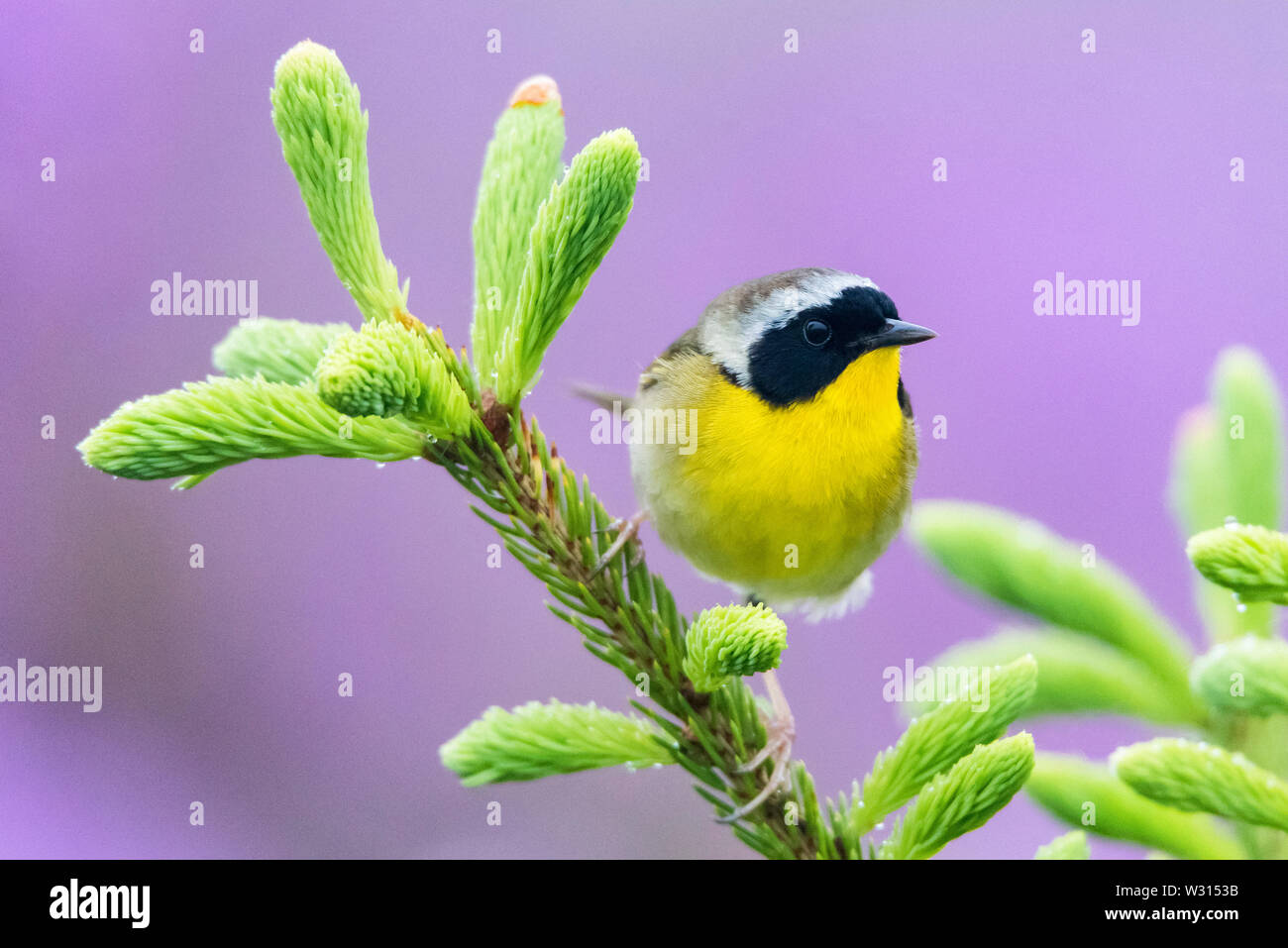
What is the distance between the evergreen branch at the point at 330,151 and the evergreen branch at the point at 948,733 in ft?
1.77

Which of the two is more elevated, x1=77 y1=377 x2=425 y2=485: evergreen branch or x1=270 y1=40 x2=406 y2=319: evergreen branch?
x1=270 y1=40 x2=406 y2=319: evergreen branch

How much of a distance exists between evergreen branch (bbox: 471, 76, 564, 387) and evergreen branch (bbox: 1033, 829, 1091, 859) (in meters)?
0.54

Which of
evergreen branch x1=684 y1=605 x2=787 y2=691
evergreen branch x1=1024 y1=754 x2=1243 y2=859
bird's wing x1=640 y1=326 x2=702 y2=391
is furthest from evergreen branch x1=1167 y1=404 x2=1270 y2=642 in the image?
bird's wing x1=640 y1=326 x2=702 y2=391

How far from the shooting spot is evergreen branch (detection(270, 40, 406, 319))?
725 millimetres

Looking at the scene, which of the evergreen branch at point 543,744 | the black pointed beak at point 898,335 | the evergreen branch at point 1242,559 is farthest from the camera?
the black pointed beak at point 898,335

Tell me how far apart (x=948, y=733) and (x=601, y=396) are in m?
1.04

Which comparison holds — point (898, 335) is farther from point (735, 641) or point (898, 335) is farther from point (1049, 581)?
point (735, 641)

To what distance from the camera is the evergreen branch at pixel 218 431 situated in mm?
685

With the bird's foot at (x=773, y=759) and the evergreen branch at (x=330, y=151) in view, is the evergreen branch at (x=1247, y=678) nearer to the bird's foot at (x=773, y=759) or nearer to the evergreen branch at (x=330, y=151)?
the bird's foot at (x=773, y=759)

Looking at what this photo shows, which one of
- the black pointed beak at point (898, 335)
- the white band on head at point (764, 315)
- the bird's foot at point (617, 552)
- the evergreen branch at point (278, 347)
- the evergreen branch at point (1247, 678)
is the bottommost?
the evergreen branch at point (1247, 678)

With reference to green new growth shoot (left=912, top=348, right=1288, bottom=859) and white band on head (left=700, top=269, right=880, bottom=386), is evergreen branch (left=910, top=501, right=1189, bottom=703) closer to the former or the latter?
green new growth shoot (left=912, top=348, right=1288, bottom=859)

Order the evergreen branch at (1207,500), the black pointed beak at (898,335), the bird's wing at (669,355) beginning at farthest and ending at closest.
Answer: the bird's wing at (669,355) → the black pointed beak at (898,335) → the evergreen branch at (1207,500)

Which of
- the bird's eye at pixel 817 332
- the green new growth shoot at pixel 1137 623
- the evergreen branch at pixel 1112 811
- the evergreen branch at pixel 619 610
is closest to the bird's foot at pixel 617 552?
the evergreen branch at pixel 619 610

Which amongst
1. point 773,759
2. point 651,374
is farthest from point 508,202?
point 651,374
